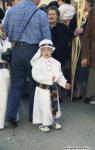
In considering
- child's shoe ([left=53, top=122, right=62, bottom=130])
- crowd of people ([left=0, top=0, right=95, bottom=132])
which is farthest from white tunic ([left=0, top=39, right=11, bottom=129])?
child's shoe ([left=53, top=122, right=62, bottom=130])

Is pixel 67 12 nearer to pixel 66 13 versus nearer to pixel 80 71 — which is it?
pixel 66 13

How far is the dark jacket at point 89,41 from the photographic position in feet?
21.6

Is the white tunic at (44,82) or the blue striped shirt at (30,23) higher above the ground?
the blue striped shirt at (30,23)

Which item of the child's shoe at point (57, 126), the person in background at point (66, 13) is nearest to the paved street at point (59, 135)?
the child's shoe at point (57, 126)

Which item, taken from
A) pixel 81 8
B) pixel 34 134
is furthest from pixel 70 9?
pixel 34 134

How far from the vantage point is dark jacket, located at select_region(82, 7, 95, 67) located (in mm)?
6597

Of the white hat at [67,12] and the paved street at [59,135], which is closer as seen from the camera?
the paved street at [59,135]

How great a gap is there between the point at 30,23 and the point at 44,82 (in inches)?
33.2

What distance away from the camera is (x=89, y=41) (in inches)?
263

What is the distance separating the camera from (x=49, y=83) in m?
6.15

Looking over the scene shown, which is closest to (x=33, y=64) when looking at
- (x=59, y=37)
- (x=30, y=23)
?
(x=30, y=23)

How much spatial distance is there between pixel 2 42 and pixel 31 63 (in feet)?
2.01

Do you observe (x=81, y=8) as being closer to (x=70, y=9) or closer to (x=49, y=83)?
(x=70, y=9)

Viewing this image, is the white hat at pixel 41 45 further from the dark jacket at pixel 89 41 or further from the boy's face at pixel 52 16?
the boy's face at pixel 52 16
